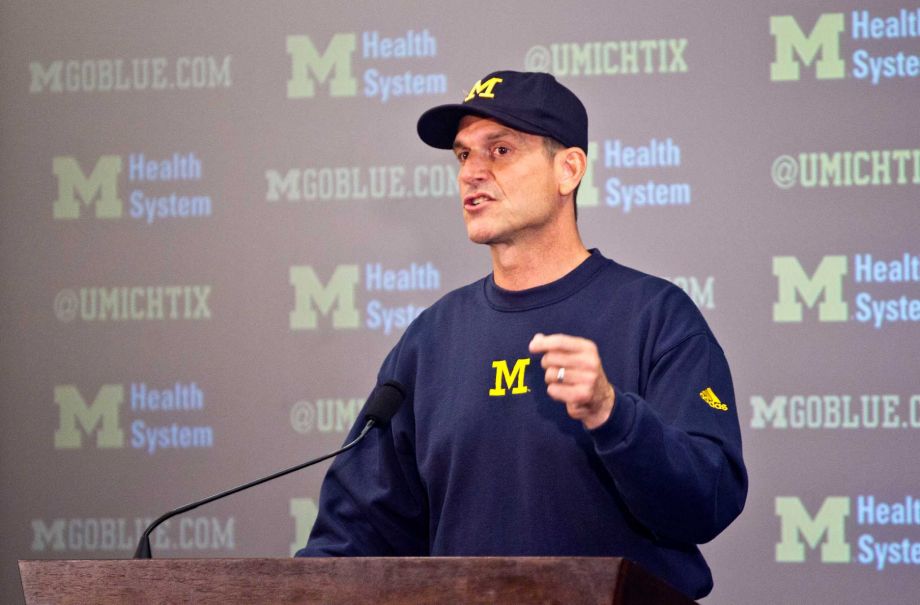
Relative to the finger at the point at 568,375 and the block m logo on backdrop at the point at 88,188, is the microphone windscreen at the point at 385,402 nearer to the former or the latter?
the finger at the point at 568,375

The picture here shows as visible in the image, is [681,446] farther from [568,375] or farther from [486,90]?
[486,90]

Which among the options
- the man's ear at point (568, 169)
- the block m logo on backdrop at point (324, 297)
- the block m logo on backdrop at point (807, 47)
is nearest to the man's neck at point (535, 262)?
the man's ear at point (568, 169)

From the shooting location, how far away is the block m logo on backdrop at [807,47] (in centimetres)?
389

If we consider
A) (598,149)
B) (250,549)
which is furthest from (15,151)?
(598,149)

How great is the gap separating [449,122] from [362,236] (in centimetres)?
182

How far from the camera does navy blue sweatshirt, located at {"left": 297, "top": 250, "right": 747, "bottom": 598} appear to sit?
6.09 ft

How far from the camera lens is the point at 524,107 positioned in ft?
7.11

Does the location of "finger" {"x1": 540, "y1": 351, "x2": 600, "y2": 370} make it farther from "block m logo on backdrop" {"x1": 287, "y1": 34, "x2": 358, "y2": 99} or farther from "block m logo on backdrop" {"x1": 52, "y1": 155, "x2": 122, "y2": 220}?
"block m logo on backdrop" {"x1": 52, "y1": 155, "x2": 122, "y2": 220}

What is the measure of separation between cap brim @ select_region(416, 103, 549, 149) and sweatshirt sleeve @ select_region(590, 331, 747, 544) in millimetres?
515

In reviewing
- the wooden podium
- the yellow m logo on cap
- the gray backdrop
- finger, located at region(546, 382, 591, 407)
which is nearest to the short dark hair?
the yellow m logo on cap

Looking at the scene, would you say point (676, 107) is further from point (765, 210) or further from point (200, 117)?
point (200, 117)

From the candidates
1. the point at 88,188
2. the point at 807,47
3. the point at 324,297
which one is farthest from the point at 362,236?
the point at 807,47

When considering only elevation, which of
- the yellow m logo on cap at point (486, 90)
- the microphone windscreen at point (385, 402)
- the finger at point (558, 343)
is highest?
the yellow m logo on cap at point (486, 90)

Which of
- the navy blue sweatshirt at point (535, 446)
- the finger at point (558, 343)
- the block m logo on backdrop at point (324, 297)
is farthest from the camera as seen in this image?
the block m logo on backdrop at point (324, 297)
